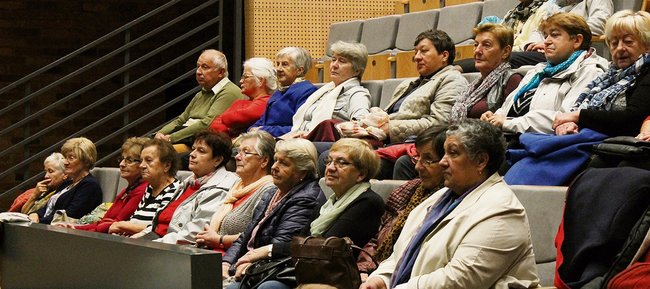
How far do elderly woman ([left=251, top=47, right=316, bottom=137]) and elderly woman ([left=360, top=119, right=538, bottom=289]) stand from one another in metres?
2.51

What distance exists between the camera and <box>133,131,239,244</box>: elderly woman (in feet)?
16.1

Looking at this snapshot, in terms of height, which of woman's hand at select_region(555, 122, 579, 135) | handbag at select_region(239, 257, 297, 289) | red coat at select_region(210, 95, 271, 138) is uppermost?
woman's hand at select_region(555, 122, 579, 135)

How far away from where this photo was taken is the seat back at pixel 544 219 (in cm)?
355

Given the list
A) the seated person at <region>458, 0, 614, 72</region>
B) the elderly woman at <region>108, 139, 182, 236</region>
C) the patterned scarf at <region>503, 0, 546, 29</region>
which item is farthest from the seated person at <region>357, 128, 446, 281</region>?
the patterned scarf at <region>503, 0, 546, 29</region>

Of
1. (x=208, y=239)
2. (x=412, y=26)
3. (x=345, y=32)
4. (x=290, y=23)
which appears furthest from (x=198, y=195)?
(x=290, y=23)

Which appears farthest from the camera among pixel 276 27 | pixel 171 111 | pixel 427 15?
pixel 171 111

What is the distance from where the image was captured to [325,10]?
826cm

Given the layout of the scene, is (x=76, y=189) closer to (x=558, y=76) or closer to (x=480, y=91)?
(x=480, y=91)

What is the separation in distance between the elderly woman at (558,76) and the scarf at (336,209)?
2.03 ft

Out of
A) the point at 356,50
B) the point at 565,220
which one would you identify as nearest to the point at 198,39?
the point at 356,50

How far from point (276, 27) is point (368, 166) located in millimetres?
4115

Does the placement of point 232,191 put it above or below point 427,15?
below

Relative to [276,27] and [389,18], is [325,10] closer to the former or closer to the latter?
[276,27]

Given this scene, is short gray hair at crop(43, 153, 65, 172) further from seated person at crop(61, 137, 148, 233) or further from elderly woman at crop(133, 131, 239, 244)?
elderly woman at crop(133, 131, 239, 244)
